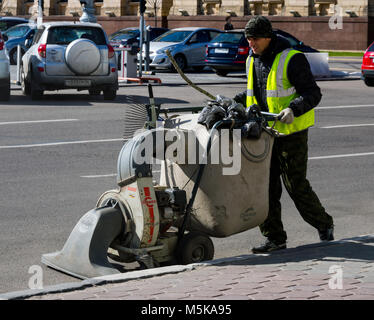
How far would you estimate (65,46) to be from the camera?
2002cm

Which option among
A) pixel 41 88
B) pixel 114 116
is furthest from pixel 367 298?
pixel 41 88

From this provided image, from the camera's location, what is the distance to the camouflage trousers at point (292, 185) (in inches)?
280

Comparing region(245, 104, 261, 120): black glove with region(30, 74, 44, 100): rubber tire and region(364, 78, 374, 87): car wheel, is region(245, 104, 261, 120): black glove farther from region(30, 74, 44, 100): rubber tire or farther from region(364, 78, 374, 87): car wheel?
region(364, 78, 374, 87): car wheel

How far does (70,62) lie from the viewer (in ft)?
64.4

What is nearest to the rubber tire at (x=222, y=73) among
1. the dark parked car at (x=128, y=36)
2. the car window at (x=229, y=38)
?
the car window at (x=229, y=38)

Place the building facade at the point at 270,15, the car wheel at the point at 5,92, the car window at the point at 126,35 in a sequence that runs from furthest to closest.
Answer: the building facade at the point at 270,15 → the car window at the point at 126,35 → the car wheel at the point at 5,92

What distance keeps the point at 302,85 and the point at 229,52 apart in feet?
73.9

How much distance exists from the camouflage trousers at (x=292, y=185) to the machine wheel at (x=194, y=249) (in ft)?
2.01

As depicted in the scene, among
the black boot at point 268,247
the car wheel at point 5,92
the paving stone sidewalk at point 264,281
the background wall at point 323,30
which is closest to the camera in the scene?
the paving stone sidewalk at point 264,281

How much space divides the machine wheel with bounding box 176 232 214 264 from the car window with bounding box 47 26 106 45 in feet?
45.2

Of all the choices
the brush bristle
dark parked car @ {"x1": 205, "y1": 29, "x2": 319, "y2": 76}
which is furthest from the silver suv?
the brush bristle

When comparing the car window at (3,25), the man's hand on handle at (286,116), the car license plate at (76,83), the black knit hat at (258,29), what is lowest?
the car license plate at (76,83)

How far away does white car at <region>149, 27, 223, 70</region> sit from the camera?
3089 cm

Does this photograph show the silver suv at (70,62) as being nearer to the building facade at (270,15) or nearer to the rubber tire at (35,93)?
the rubber tire at (35,93)
